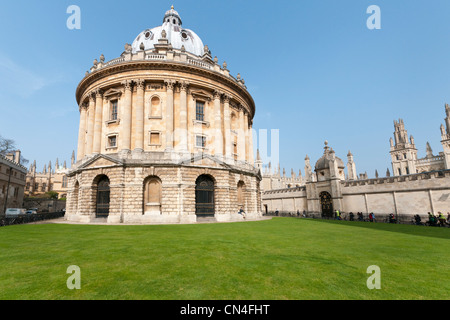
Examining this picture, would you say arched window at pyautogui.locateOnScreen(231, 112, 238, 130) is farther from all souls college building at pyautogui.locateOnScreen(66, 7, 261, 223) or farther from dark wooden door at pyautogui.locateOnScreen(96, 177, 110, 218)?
dark wooden door at pyautogui.locateOnScreen(96, 177, 110, 218)

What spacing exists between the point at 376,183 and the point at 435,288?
27536 mm

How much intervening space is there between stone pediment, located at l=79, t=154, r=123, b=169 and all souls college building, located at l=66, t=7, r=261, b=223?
108 millimetres

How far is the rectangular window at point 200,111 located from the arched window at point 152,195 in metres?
9.46

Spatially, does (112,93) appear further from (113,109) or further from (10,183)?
(10,183)

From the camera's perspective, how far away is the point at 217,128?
2691 cm

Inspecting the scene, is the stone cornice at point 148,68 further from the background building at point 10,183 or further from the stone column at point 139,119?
the background building at point 10,183

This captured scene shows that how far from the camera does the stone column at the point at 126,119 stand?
77.2 ft

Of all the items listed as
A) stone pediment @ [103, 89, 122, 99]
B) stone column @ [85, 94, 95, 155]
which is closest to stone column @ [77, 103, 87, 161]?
stone column @ [85, 94, 95, 155]

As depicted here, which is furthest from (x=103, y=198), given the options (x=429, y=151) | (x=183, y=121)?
(x=429, y=151)

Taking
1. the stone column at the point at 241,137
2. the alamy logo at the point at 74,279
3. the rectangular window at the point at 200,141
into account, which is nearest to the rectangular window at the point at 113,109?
the rectangular window at the point at 200,141

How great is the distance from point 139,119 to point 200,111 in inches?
296
